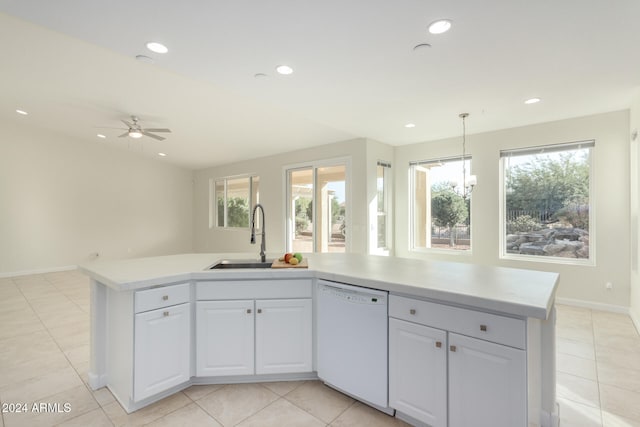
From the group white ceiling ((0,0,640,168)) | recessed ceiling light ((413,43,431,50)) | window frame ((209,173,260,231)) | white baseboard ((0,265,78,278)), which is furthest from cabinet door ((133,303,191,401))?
white baseboard ((0,265,78,278))

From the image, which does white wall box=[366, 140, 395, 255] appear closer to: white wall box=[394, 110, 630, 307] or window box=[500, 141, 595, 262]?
white wall box=[394, 110, 630, 307]

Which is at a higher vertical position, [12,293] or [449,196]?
[449,196]

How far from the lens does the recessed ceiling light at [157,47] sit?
2402mm

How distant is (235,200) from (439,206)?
509cm

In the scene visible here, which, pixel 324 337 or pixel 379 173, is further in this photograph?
pixel 379 173

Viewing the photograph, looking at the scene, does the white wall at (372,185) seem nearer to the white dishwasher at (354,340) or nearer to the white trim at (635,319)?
the white dishwasher at (354,340)

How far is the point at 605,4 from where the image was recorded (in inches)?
74.2

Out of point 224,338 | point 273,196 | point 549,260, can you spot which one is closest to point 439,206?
point 549,260

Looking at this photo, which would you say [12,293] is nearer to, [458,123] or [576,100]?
[458,123]

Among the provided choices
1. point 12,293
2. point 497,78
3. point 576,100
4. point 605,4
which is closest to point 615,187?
point 576,100

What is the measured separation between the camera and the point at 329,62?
267 centimetres

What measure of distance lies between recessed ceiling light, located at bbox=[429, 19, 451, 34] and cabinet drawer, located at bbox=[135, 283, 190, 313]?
8.34 ft

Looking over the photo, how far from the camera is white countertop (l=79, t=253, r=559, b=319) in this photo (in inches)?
57.0

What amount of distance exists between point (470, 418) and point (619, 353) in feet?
7.87
